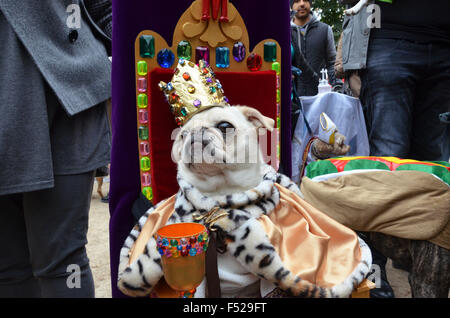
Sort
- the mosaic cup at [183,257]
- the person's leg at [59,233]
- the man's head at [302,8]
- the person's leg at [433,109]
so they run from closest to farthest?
1. the mosaic cup at [183,257]
2. the person's leg at [59,233]
3. the person's leg at [433,109]
4. the man's head at [302,8]

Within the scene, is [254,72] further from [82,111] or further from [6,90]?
[6,90]

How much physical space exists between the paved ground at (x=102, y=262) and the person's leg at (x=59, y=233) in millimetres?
567

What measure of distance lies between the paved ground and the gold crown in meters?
0.89

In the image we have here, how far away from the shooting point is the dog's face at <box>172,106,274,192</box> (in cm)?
67

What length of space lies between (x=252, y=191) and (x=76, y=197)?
1.33 ft

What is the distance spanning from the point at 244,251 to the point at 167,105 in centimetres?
45

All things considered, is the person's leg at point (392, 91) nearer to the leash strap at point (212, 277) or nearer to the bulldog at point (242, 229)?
the bulldog at point (242, 229)

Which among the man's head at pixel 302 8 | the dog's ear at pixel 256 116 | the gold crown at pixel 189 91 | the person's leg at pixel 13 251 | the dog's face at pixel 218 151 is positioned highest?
the man's head at pixel 302 8

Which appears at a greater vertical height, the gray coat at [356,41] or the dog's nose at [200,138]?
the gray coat at [356,41]

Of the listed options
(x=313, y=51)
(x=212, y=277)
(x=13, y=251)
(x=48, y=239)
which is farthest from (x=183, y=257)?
(x=313, y=51)

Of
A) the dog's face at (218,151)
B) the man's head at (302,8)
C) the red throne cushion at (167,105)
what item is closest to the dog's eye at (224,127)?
the dog's face at (218,151)

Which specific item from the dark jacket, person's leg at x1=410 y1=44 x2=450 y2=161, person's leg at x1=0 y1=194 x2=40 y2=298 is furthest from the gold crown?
the dark jacket

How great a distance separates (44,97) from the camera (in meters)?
0.70

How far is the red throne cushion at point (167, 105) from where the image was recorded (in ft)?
2.91
